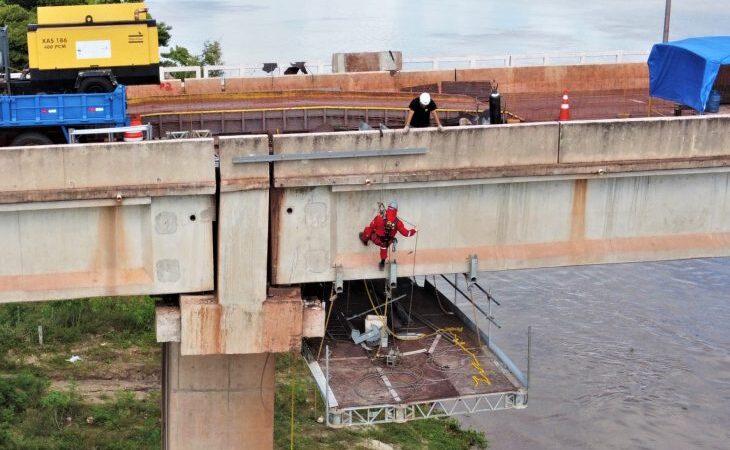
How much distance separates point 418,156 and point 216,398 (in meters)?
5.40

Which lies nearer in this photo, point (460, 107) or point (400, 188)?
point (400, 188)

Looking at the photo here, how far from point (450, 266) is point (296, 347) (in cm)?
286

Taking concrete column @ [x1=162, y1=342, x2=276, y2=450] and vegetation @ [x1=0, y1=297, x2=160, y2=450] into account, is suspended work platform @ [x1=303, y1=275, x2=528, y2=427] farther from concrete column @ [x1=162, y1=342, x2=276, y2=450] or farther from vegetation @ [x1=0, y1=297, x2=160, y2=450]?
vegetation @ [x1=0, y1=297, x2=160, y2=450]

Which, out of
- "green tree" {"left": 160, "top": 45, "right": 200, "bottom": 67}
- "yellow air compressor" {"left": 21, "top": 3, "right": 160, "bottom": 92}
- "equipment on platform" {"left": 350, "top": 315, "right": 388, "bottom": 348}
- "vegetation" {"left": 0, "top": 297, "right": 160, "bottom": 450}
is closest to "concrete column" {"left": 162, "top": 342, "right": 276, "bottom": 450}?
"equipment on platform" {"left": 350, "top": 315, "right": 388, "bottom": 348}

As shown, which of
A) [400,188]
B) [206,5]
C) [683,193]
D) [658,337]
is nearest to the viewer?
[400,188]

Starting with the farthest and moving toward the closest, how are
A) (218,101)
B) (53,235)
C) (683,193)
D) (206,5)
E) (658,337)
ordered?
1. (206,5)
2. (658,337)
3. (218,101)
4. (683,193)
5. (53,235)

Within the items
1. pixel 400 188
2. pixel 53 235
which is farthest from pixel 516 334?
pixel 53 235

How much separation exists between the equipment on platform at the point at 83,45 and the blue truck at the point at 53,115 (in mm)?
1391

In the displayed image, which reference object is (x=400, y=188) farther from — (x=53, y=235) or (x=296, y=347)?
(x=53, y=235)

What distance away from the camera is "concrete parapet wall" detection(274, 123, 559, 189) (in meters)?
16.4

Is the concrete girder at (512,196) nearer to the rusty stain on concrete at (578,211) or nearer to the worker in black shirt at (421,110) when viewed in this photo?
the rusty stain on concrete at (578,211)

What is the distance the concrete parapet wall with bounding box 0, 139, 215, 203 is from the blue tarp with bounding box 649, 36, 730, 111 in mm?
10260

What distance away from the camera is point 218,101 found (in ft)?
74.7

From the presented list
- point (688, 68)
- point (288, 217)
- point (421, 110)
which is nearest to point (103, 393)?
A: point (288, 217)
